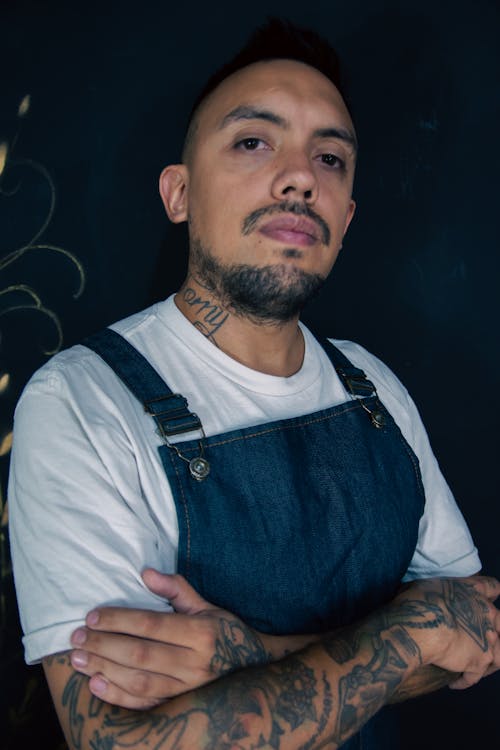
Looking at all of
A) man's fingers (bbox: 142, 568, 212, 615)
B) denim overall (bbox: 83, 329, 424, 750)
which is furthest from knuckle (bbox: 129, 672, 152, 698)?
denim overall (bbox: 83, 329, 424, 750)

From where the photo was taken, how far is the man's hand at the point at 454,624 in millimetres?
1062

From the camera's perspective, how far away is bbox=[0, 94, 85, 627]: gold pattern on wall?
145 cm

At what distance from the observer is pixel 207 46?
166 cm

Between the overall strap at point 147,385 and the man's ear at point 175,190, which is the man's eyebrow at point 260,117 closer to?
the man's ear at point 175,190

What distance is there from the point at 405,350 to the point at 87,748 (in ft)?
4.34

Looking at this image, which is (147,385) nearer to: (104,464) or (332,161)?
(104,464)

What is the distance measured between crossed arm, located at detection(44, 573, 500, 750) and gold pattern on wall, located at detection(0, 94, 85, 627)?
64 centimetres

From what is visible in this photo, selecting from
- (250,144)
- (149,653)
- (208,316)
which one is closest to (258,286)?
(208,316)

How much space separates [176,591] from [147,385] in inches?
13.4

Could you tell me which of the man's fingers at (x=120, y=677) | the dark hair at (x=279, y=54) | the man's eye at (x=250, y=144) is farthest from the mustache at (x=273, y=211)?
the man's fingers at (x=120, y=677)

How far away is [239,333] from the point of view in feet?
4.33

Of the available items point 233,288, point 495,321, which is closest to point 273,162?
point 233,288

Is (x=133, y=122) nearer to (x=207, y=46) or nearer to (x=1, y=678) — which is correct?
(x=207, y=46)

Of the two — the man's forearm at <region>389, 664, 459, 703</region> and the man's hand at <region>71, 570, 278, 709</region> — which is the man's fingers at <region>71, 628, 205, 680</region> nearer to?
the man's hand at <region>71, 570, 278, 709</region>
